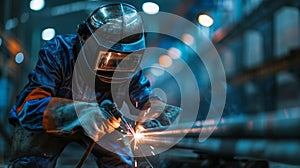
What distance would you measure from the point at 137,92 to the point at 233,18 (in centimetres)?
1213

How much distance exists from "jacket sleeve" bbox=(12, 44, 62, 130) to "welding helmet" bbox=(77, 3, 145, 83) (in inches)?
Answer: 8.7

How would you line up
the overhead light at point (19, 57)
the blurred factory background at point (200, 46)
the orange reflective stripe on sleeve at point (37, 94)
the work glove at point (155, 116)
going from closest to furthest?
the orange reflective stripe on sleeve at point (37, 94), the work glove at point (155, 116), the blurred factory background at point (200, 46), the overhead light at point (19, 57)

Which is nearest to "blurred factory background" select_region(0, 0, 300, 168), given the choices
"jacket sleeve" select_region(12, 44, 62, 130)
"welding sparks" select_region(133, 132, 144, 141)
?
"welding sparks" select_region(133, 132, 144, 141)

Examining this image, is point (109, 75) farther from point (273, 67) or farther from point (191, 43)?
point (191, 43)

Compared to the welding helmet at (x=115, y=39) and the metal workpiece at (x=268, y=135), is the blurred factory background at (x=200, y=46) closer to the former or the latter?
the welding helmet at (x=115, y=39)

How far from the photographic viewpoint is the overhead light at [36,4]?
10.2m

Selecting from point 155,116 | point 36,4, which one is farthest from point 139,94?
point 36,4

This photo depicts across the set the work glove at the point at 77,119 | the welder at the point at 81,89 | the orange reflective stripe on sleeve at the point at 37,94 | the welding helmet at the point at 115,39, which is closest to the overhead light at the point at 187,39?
the welder at the point at 81,89

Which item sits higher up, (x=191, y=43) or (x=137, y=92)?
(x=191, y=43)

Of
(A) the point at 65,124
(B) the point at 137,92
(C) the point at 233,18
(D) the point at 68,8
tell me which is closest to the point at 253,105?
(C) the point at 233,18

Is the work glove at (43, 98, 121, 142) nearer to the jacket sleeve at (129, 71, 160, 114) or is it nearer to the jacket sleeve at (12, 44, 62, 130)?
the jacket sleeve at (12, 44, 62, 130)

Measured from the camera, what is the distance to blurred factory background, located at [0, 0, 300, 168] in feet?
19.9

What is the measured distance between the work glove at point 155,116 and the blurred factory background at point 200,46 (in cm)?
36

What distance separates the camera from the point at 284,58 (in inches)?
439
